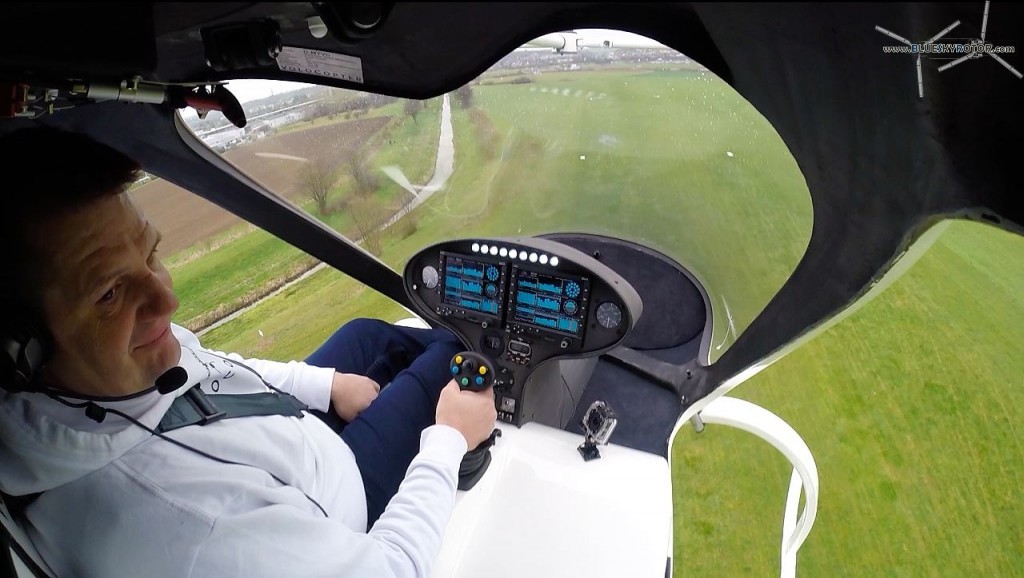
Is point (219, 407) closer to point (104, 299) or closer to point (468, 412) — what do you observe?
point (104, 299)

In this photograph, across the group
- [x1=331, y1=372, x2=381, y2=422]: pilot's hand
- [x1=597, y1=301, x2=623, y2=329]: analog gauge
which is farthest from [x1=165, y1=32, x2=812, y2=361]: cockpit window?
[x1=331, y1=372, x2=381, y2=422]: pilot's hand

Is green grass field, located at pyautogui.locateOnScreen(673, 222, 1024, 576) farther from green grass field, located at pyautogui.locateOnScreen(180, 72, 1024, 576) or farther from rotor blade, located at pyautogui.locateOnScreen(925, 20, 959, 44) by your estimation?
rotor blade, located at pyautogui.locateOnScreen(925, 20, 959, 44)

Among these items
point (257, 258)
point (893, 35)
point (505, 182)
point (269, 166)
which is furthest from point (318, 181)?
point (893, 35)

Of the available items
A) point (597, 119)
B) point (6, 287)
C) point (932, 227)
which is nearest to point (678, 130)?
point (597, 119)

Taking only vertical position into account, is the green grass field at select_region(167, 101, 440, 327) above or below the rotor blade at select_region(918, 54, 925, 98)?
below

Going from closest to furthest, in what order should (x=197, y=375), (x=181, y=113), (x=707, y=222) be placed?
(x=197, y=375), (x=181, y=113), (x=707, y=222)

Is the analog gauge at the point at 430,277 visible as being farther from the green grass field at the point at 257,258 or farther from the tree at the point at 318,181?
the tree at the point at 318,181

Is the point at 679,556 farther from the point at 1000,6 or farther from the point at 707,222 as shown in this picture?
the point at 1000,6

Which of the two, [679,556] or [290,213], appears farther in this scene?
[679,556]
